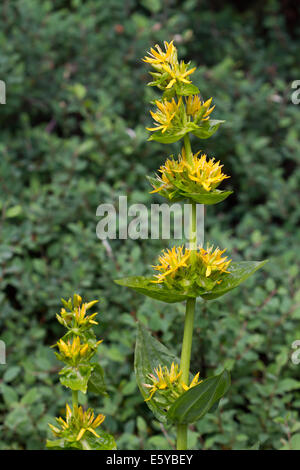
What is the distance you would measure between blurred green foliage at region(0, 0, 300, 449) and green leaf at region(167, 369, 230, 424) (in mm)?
487

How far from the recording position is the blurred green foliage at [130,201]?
203 centimetres

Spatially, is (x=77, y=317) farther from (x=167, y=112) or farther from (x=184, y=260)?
(x=167, y=112)

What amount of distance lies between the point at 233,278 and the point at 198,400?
0.95 ft

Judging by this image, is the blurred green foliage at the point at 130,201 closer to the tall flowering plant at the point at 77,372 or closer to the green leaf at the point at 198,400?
the green leaf at the point at 198,400

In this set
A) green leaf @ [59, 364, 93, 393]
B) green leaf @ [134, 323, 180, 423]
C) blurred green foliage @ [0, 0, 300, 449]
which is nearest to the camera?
green leaf @ [59, 364, 93, 393]

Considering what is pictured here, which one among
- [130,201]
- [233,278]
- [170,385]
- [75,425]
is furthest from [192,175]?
[130,201]

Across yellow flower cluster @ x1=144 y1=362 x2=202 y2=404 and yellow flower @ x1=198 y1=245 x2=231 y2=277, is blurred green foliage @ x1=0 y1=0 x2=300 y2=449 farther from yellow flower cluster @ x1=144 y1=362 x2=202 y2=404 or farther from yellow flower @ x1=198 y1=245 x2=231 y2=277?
yellow flower @ x1=198 y1=245 x2=231 y2=277

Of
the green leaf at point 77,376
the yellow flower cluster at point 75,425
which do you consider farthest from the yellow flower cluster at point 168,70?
the yellow flower cluster at point 75,425

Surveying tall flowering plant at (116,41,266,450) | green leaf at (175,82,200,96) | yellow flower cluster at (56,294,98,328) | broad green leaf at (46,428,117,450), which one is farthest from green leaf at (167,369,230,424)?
green leaf at (175,82,200,96)

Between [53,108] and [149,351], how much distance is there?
2.10m

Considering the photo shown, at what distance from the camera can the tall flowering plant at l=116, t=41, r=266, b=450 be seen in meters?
1.23

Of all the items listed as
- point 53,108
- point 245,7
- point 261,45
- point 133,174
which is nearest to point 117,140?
point 133,174

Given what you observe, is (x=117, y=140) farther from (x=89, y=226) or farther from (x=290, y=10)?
(x=290, y=10)

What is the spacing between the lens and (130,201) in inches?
106
